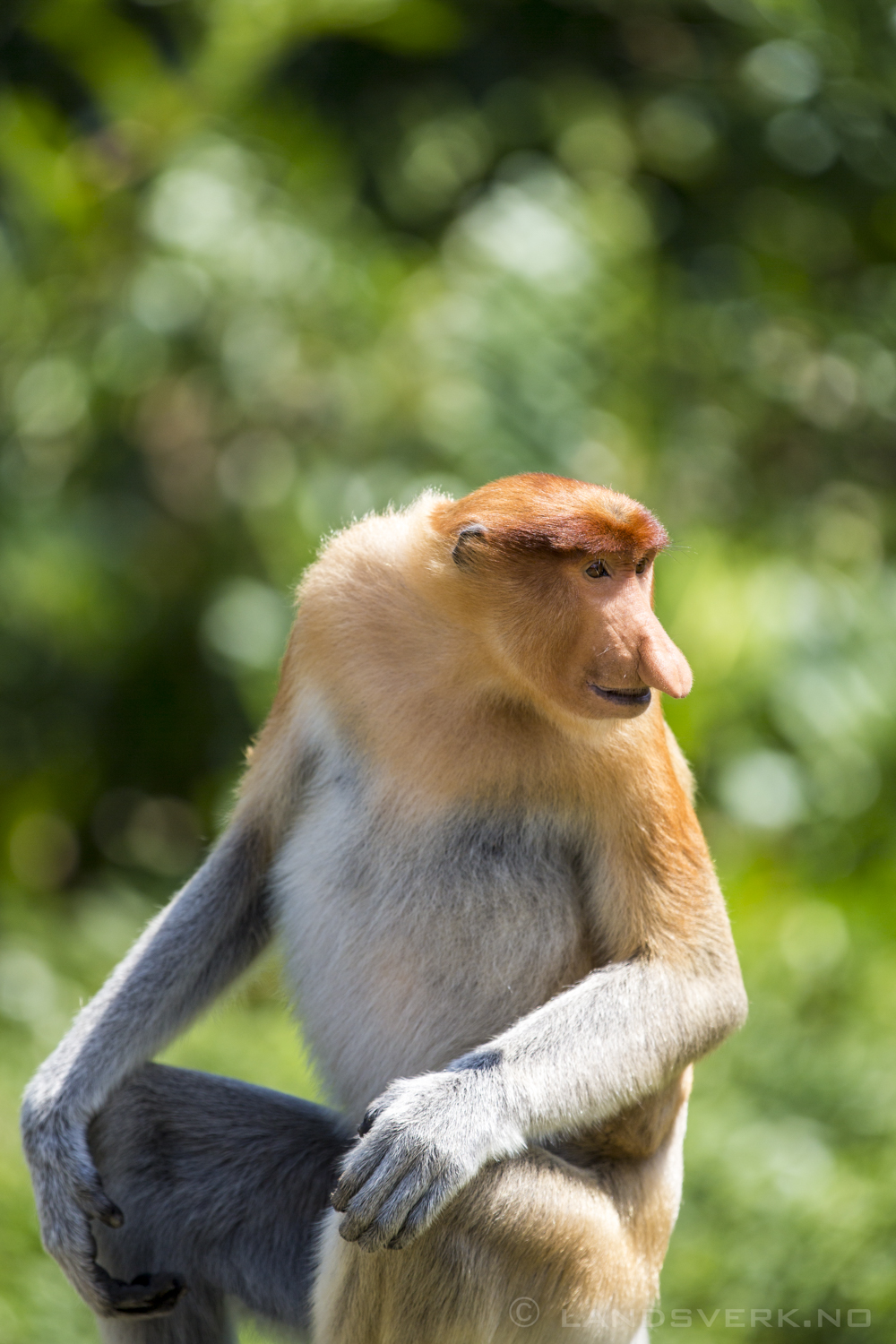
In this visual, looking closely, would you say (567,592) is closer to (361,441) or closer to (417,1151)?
(417,1151)

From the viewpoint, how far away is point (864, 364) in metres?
6.48

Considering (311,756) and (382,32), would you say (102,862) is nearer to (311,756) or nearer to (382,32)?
(382,32)

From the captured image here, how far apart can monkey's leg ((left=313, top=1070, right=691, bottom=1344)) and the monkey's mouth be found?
0.60m

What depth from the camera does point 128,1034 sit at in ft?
6.58

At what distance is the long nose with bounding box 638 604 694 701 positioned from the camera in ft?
5.13

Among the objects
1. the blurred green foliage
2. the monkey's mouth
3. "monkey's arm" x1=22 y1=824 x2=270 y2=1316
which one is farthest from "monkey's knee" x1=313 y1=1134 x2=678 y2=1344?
the blurred green foliage

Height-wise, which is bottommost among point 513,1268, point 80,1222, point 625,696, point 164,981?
point 80,1222

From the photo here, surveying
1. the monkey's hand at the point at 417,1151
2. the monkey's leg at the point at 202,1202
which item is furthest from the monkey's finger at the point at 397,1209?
the monkey's leg at the point at 202,1202

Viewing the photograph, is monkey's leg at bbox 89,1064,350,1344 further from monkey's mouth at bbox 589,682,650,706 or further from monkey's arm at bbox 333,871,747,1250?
monkey's mouth at bbox 589,682,650,706

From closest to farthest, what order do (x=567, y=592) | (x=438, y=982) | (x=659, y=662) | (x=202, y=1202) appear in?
(x=659, y=662)
(x=567, y=592)
(x=438, y=982)
(x=202, y=1202)

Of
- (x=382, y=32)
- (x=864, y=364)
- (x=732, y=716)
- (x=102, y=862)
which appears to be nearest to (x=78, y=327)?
(x=382, y=32)

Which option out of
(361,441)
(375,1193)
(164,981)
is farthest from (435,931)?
(361,441)

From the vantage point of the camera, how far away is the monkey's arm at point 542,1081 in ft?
5.37

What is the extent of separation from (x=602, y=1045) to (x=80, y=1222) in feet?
2.45
